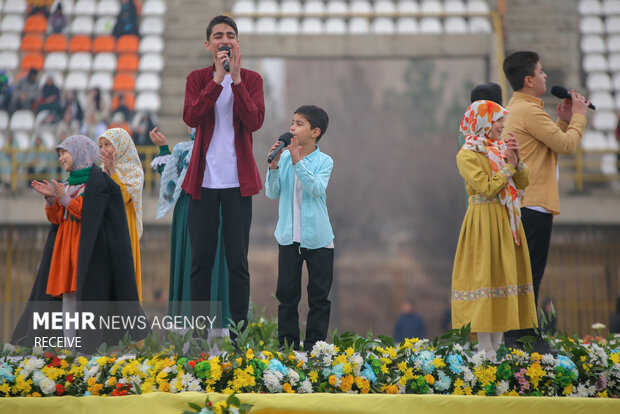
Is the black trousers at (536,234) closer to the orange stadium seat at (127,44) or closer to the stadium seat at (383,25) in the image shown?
the stadium seat at (383,25)

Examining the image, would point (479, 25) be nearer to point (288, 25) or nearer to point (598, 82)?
point (598, 82)

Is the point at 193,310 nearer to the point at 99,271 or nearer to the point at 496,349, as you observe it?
the point at 99,271

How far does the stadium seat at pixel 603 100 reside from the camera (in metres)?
11.0

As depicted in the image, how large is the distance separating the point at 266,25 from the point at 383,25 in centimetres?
198

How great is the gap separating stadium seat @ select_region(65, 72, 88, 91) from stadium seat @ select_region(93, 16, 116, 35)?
102 cm

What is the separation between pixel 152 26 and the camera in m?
12.2

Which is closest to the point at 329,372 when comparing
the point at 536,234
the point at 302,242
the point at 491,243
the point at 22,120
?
the point at 302,242

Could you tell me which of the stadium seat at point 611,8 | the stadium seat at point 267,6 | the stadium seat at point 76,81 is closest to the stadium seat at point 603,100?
the stadium seat at point 611,8

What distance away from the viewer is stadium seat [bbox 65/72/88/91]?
443 inches

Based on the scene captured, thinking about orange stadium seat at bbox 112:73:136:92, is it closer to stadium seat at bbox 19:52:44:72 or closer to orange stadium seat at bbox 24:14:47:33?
stadium seat at bbox 19:52:44:72

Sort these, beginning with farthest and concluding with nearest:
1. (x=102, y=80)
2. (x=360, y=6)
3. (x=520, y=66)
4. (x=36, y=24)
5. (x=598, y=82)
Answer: (x=360, y=6) < (x=36, y=24) < (x=102, y=80) < (x=598, y=82) < (x=520, y=66)

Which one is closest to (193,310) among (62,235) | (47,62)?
(62,235)

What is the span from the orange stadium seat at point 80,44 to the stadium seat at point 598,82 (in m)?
8.26

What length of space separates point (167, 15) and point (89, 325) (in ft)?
32.1
